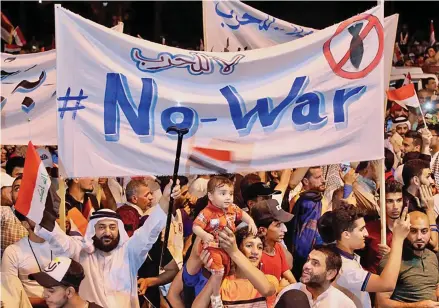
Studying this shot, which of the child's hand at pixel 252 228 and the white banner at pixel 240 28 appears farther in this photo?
the white banner at pixel 240 28

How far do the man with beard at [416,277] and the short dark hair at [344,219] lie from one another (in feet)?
1.20

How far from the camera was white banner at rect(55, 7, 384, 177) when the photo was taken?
18.3ft

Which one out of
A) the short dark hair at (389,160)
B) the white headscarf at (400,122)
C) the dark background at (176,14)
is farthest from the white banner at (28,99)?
the dark background at (176,14)

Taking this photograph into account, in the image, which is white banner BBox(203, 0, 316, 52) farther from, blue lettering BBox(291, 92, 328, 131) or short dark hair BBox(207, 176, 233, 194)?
short dark hair BBox(207, 176, 233, 194)

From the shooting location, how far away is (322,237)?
19.2 ft

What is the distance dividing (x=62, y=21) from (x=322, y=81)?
154 cm

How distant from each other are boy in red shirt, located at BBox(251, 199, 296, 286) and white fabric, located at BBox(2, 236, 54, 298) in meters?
1.28

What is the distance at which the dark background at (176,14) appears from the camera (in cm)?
1586

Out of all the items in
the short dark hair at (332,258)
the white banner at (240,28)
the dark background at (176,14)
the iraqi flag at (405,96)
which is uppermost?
the dark background at (176,14)

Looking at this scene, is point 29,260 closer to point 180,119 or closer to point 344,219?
point 180,119

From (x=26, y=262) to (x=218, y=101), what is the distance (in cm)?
150

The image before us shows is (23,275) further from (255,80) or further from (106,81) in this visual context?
(255,80)

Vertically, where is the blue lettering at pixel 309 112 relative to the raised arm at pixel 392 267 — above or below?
above

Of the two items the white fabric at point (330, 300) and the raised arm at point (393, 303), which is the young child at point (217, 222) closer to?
the white fabric at point (330, 300)
